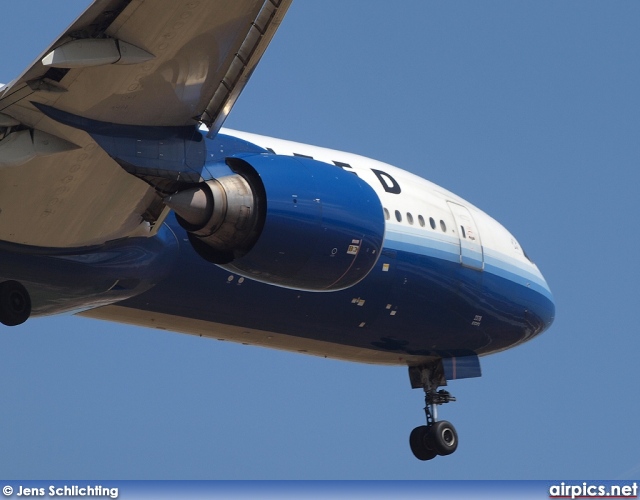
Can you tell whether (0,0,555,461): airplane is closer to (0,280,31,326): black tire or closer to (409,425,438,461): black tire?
(0,280,31,326): black tire

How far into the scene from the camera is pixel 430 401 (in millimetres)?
23906

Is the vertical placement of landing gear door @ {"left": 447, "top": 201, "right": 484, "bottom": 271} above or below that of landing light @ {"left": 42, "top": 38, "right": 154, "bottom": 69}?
above

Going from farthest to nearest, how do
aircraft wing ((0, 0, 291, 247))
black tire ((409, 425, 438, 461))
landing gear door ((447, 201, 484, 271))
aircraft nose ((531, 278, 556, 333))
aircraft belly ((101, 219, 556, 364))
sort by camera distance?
aircraft nose ((531, 278, 556, 333)), black tire ((409, 425, 438, 461)), landing gear door ((447, 201, 484, 271)), aircraft belly ((101, 219, 556, 364)), aircraft wing ((0, 0, 291, 247))

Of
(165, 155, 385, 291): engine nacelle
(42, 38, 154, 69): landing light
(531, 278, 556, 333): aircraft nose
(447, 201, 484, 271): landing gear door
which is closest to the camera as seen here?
(42, 38, 154, 69): landing light

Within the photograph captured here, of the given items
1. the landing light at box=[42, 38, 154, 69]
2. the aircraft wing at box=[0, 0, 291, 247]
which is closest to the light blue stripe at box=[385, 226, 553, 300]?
the aircraft wing at box=[0, 0, 291, 247]

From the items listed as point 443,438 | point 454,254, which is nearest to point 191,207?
point 454,254

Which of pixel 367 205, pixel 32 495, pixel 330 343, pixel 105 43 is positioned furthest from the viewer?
pixel 330 343

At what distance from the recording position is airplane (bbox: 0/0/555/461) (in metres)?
14.7

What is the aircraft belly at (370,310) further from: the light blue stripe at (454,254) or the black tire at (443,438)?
the black tire at (443,438)

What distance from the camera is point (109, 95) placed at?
49.4ft

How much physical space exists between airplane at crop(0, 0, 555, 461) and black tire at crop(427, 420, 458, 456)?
86.9 inches

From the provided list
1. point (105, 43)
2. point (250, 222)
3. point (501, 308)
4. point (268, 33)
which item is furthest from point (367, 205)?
point (501, 308)

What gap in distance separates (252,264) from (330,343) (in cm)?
616

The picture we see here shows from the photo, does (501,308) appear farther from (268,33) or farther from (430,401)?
(268,33)
